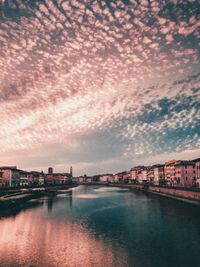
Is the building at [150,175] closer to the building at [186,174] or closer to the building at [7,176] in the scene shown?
the building at [186,174]

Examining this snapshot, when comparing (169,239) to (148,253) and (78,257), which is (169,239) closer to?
(148,253)

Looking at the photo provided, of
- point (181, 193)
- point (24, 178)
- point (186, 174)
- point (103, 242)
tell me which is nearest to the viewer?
point (103, 242)

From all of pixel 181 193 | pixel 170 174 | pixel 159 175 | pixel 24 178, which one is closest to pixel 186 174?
pixel 170 174

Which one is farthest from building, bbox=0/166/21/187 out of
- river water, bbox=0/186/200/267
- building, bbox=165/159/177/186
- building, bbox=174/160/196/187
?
building, bbox=174/160/196/187

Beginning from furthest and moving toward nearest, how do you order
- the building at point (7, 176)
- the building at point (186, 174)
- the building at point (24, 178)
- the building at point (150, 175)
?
the building at point (150, 175) → the building at point (24, 178) → the building at point (7, 176) → the building at point (186, 174)

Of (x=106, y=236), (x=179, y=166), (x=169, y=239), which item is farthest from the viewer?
(x=179, y=166)

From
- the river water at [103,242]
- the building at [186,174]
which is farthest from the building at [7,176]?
the building at [186,174]

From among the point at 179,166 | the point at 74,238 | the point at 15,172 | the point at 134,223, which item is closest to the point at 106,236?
the point at 74,238

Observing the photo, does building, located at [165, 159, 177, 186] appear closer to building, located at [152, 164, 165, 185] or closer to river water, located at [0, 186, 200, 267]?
building, located at [152, 164, 165, 185]

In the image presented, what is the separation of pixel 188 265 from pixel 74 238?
16.3 meters

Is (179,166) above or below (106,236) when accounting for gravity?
above

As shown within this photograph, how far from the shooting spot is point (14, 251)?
28734 mm

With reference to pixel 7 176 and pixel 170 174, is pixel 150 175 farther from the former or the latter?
pixel 7 176

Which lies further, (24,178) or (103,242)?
(24,178)
